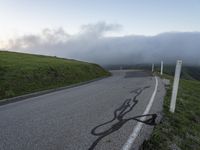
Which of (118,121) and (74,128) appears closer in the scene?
(74,128)

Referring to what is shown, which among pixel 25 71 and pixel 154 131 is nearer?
pixel 154 131

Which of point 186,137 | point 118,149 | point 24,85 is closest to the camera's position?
point 118,149

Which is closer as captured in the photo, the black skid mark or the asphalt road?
the asphalt road

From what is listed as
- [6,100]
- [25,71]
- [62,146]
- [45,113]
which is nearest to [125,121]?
[62,146]

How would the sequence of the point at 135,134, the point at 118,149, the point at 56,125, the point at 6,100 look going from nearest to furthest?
the point at 118,149, the point at 135,134, the point at 56,125, the point at 6,100

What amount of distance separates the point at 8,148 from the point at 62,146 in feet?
3.32

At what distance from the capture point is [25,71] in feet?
51.8

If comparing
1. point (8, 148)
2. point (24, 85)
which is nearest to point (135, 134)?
point (8, 148)

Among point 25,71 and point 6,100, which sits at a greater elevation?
point 25,71

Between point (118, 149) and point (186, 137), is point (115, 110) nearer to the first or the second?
point (186, 137)

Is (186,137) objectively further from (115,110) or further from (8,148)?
(8,148)

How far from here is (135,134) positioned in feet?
14.6

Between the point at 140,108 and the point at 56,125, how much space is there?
111 inches

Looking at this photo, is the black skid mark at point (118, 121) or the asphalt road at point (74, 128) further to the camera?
the black skid mark at point (118, 121)
